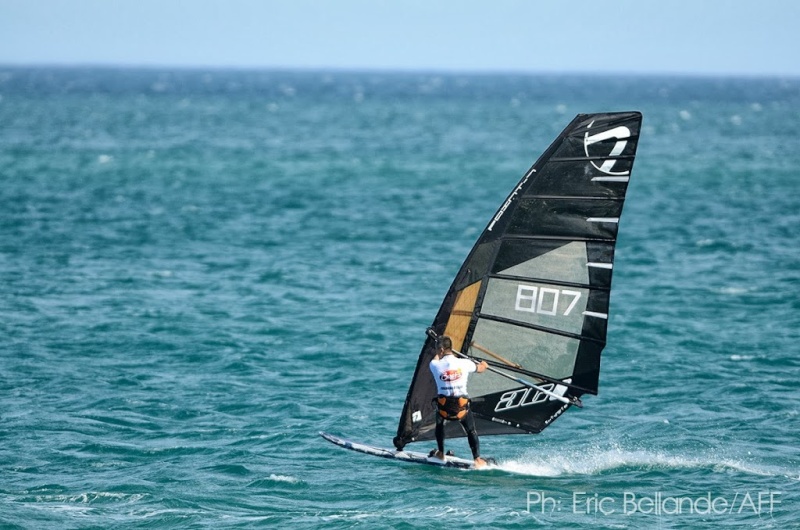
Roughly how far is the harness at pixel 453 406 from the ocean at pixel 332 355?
0.95m

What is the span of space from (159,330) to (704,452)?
11.8 m

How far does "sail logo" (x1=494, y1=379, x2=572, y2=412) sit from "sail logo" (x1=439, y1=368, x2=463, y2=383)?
122 centimetres

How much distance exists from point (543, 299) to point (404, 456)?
278cm

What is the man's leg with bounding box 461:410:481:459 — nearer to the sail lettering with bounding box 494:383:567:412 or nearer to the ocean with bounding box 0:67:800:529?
the ocean with bounding box 0:67:800:529

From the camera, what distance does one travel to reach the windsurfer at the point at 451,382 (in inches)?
539

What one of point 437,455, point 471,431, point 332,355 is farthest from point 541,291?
point 332,355

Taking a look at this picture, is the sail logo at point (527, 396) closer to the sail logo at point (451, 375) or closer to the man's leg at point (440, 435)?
the man's leg at point (440, 435)

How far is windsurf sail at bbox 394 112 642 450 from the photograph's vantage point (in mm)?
13406

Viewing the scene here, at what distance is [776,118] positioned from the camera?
96500 mm

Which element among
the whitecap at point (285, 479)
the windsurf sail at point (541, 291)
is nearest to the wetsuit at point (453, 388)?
the windsurf sail at point (541, 291)

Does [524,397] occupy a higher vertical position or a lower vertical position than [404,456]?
higher

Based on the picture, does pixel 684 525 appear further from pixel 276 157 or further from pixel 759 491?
pixel 276 157

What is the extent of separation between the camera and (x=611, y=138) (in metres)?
13.2

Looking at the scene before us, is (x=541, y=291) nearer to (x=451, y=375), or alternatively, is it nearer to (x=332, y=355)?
(x=451, y=375)
